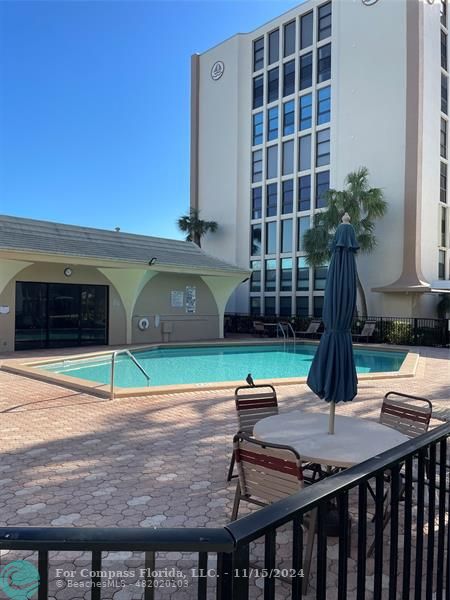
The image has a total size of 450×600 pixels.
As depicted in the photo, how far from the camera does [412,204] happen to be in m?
22.9

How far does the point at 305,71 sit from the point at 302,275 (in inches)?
526

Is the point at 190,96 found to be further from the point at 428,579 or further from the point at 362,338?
the point at 428,579

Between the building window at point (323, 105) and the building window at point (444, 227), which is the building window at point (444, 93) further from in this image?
the building window at point (323, 105)

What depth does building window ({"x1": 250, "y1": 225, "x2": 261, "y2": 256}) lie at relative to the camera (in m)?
29.7

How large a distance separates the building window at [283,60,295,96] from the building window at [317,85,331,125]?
212 cm

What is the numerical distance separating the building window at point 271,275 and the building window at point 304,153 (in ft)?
20.8

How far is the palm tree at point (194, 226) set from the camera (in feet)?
102

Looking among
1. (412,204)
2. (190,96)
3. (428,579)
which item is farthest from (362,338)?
(190,96)

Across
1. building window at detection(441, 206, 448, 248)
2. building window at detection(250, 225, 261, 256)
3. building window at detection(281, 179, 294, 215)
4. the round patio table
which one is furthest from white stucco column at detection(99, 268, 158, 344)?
building window at detection(441, 206, 448, 248)

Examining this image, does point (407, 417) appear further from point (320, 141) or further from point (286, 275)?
point (320, 141)

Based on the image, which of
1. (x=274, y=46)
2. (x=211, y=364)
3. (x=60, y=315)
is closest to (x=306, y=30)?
(x=274, y=46)

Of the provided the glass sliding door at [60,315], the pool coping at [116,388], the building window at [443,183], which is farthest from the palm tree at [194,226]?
the pool coping at [116,388]

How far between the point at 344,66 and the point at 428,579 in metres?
29.1

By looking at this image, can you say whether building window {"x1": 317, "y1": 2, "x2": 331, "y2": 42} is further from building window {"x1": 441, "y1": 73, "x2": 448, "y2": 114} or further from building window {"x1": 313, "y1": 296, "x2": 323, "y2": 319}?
building window {"x1": 313, "y1": 296, "x2": 323, "y2": 319}
